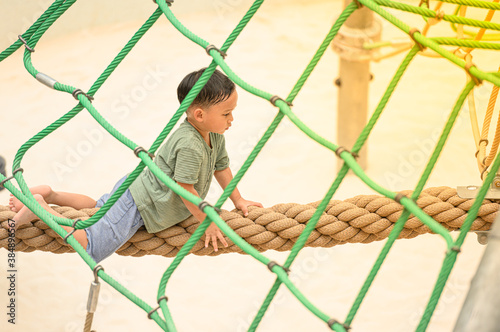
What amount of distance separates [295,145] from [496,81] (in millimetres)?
2107

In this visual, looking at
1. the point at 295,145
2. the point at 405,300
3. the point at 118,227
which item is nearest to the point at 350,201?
the point at 118,227

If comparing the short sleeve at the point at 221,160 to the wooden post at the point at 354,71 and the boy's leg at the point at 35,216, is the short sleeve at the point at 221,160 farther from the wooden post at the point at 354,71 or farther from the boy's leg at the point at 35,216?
the wooden post at the point at 354,71

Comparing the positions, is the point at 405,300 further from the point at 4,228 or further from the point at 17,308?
the point at 4,228

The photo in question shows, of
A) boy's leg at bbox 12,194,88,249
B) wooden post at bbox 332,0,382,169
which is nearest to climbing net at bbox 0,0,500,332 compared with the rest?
boy's leg at bbox 12,194,88,249

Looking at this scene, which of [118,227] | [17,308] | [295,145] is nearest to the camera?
[118,227]

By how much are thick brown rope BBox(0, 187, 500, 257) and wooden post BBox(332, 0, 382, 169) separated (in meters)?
1.24

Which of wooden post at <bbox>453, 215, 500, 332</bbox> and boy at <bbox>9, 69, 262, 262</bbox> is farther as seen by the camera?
boy at <bbox>9, 69, 262, 262</bbox>

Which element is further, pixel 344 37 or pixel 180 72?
pixel 180 72

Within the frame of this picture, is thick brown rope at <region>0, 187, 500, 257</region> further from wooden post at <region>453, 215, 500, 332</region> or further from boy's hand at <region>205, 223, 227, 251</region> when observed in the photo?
wooden post at <region>453, 215, 500, 332</region>

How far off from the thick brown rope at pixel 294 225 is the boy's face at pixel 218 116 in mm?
158

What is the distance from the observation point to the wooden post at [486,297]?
0.76 metres

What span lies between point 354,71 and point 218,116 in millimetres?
1494

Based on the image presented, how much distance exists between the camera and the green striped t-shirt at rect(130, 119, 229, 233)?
1.21 meters

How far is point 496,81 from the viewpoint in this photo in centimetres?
93
